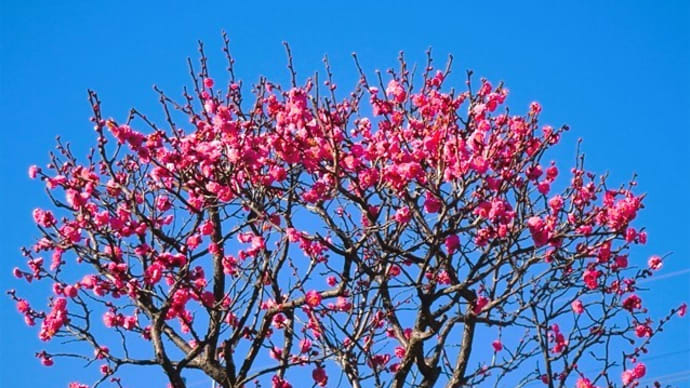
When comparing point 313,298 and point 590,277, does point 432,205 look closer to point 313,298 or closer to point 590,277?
point 313,298

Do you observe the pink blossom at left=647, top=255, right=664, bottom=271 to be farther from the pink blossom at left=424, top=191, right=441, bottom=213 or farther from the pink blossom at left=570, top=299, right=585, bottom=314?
the pink blossom at left=424, top=191, right=441, bottom=213

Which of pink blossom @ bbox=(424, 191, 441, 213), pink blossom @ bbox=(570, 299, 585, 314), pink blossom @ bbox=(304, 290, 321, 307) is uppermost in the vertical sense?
pink blossom @ bbox=(424, 191, 441, 213)

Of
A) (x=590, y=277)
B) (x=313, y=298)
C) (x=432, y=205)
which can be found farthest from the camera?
(x=590, y=277)

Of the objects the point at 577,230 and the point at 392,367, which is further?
the point at 392,367

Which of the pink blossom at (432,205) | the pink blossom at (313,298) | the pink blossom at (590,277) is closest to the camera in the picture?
the pink blossom at (432,205)

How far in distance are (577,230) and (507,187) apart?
0.62 meters

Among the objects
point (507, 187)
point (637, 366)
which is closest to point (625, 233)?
point (507, 187)

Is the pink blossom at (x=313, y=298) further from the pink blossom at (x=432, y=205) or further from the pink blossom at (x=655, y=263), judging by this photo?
the pink blossom at (x=655, y=263)

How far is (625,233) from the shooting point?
6.35 m

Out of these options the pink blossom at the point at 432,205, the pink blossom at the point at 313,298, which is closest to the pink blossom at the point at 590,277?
the pink blossom at the point at 432,205

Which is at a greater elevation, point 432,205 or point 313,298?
point 432,205

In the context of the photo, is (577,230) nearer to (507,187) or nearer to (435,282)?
(507,187)

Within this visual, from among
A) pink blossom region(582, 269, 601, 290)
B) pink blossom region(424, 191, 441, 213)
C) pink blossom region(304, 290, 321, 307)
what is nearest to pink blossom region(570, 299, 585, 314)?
pink blossom region(582, 269, 601, 290)

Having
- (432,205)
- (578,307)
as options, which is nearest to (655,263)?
(578,307)
